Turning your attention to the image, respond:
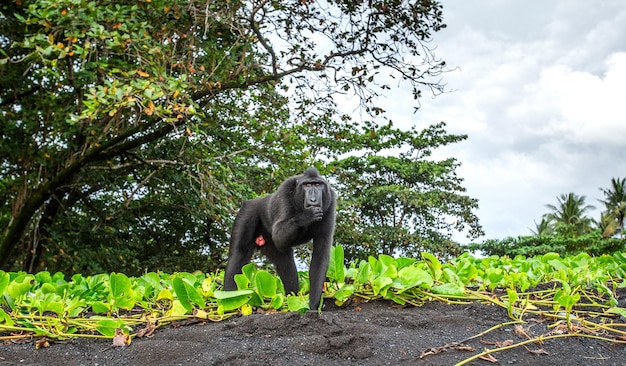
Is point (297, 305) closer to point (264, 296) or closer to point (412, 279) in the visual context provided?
point (264, 296)

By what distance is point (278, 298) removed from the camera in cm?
411

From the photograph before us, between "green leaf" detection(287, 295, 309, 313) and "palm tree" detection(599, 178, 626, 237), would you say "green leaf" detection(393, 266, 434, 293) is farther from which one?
"palm tree" detection(599, 178, 626, 237)

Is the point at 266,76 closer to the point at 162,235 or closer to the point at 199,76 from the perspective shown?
the point at 199,76

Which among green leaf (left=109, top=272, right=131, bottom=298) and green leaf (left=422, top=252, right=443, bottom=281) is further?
green leaf (left=422, top=252, right=443, bottom=281)

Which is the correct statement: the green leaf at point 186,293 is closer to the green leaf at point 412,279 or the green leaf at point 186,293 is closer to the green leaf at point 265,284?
the green leaf at point 265,284

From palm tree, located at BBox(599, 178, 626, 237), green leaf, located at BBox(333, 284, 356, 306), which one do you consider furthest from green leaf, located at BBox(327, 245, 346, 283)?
palm tree, located at BBox(599, 178, 626, 237)

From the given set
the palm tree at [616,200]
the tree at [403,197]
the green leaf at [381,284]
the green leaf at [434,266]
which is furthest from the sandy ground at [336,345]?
the palm tree at [616,200]

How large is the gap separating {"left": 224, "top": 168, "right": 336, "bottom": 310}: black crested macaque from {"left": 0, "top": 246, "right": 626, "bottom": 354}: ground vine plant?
0.22m

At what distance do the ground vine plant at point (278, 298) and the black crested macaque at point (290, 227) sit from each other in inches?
8.8

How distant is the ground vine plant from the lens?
3842 millimetres

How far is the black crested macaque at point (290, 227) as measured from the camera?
4.49 meters

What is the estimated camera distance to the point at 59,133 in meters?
11.4

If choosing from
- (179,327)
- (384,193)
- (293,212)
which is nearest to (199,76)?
(293,212)

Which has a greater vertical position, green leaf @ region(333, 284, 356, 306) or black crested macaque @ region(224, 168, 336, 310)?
black crested macaque @ region(224, 168, 336, 310)
